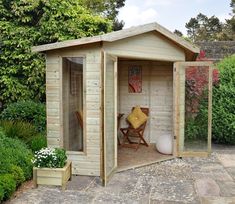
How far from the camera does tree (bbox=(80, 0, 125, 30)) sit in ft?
68.8

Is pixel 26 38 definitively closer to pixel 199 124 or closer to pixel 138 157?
pixel 138 157

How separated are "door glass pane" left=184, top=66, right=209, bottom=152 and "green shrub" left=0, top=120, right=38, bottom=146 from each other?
132 inches

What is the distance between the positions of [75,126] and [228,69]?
4.84 meters

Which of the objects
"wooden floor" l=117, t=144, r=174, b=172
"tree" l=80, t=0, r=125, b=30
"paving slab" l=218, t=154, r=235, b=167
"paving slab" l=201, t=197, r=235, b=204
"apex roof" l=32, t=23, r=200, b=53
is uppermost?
"tree" l=80, t=0, r=125, b=30

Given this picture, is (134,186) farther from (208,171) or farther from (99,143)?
(208,171)

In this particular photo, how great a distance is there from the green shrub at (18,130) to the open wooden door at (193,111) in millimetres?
3104

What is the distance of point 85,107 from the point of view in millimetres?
5988

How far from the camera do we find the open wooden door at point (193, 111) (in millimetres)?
7438

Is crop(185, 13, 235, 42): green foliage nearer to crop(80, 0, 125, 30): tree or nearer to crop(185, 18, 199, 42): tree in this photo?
crop(185, 18, 199, 42): tree

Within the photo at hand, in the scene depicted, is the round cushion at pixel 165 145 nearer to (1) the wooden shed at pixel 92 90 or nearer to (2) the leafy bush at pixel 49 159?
(1) the wooden shed at pixel 92 90

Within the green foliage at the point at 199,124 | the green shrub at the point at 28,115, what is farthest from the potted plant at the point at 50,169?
the green foliage at the point at 199,124

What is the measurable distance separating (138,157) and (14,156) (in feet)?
9.14

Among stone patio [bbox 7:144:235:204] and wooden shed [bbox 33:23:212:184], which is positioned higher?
wooden shed [bbox 33:23:212:184]

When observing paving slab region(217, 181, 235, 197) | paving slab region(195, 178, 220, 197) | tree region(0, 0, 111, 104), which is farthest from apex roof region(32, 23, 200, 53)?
tree region(0, 0, 111, 104)
